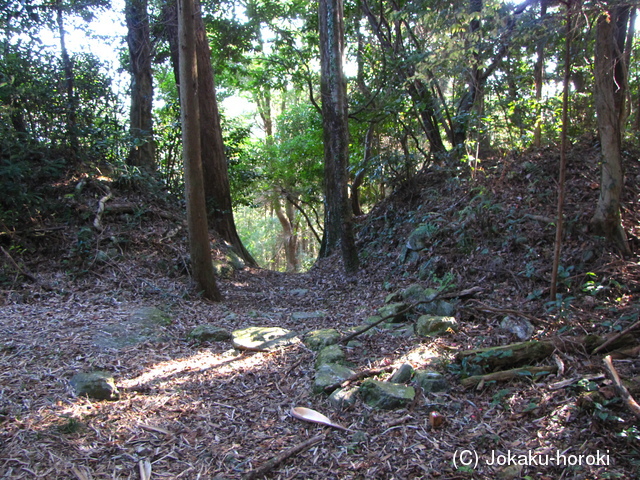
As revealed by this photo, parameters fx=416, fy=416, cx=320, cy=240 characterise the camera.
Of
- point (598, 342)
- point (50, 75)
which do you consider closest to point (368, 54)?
point (50, 75)

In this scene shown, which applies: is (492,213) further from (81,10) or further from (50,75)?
(81,10)

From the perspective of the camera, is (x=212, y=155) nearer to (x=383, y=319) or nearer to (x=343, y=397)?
(x=383, y=319)

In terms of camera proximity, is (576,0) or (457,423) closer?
(457,423)

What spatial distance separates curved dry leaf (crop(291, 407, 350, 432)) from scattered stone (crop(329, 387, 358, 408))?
18 cm

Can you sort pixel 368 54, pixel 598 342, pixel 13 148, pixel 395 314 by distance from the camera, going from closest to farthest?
pixel 598 342, pixel 395 314, pixel 13 148, pixel 368 54

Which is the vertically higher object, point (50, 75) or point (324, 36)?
point (324, 36)

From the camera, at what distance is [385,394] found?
3080 mm

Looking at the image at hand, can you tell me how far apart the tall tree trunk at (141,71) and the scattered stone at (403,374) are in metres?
8.01

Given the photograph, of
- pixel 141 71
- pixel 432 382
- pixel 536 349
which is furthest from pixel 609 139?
pixel 141 71

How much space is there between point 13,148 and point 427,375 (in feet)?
24.5

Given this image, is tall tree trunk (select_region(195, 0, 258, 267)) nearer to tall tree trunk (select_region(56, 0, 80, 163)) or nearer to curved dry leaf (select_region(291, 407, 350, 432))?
tall tree trunk (select_region(56, 0, 80, 163))

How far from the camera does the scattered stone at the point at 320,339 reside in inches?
172

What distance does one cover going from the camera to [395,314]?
489 centimetres

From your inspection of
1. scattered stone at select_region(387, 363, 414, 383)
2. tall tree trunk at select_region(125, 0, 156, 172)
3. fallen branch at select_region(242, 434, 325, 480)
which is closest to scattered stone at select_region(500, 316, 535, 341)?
scattered stone at select_region(387, 363, 414, 383)
